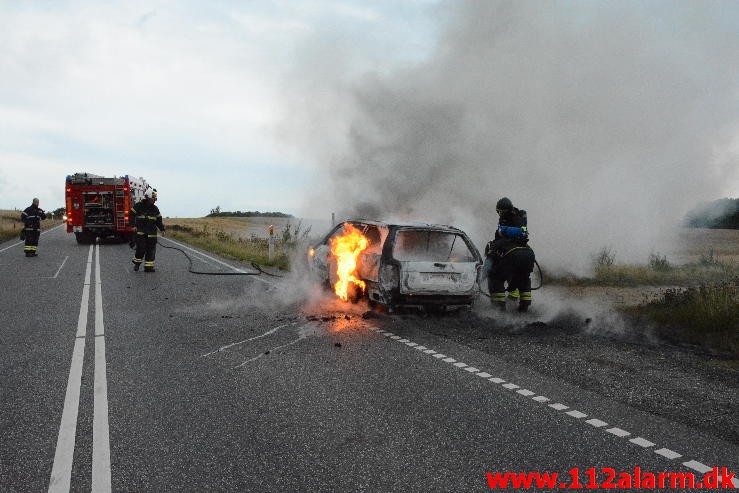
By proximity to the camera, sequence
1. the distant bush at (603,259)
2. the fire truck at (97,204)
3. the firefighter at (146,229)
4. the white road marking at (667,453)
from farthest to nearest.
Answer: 1. the fire truck at (97,204)
2. the distant bush at (603,259)
3. the firefighter at (146,229)
4. the white road marking at (667,453)

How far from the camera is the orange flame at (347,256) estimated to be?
8859 mm

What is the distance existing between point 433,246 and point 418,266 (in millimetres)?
907

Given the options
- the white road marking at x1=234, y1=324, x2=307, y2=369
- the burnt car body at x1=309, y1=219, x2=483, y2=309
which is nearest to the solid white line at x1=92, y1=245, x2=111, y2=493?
the white road marking at x1=234, y1=324, x2=307, y2=369

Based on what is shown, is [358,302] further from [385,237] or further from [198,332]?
[198,332]

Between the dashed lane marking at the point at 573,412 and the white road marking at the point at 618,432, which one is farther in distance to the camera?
the white road marking at the point at 618,432

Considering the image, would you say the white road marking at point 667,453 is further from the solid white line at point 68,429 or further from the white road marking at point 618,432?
the solid white line at point 68,429

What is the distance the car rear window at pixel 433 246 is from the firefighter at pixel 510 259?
45cm

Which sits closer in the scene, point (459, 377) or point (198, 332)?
point (459, 377)

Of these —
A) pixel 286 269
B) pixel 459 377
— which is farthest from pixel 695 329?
pixel 286 269

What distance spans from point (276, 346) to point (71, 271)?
9.86 meters

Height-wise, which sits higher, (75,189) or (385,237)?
(75,189)

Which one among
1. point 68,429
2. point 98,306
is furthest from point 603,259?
point 68,429

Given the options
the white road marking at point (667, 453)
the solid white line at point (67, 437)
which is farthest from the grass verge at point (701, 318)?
the solid white line at point (67, 437)

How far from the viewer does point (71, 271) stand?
1387 cm
